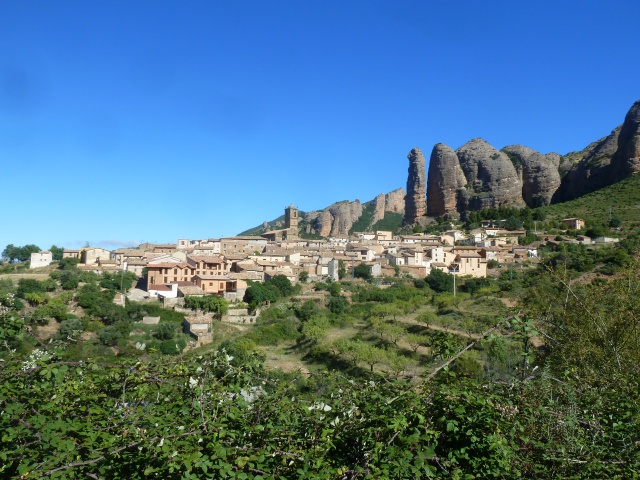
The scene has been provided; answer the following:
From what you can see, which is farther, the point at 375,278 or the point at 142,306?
the point at 375,278

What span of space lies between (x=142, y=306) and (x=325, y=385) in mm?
23511

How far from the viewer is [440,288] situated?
45812 mm

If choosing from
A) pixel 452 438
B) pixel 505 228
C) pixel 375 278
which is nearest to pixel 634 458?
pixel 452 438

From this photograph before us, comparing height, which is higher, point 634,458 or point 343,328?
point 634,458

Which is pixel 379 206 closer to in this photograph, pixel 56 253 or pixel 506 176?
pixel 506 176

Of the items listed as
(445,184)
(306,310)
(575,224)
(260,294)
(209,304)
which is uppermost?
(445,184)

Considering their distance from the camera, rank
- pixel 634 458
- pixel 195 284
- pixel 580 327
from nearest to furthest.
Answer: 1. pixel 634 458
2. pixel 580 327
3. pixel 195 284

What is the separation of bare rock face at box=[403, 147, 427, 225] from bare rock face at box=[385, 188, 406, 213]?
44.7 m

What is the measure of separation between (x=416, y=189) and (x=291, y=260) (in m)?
44.7

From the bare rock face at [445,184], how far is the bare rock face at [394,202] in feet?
171

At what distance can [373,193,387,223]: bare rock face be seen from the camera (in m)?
138

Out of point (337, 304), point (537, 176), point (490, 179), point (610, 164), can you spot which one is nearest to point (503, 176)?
point (490, 179)

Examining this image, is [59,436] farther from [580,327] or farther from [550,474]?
[580,327]

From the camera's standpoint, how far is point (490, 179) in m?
82.6
